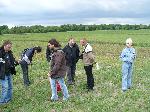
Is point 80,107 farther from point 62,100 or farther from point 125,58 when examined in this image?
point 125,58

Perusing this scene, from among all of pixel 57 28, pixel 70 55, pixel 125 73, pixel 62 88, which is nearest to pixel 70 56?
pixel 70 55

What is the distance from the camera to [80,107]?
52.3 ft

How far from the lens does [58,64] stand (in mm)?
16562

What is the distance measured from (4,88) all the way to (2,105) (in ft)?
2.11

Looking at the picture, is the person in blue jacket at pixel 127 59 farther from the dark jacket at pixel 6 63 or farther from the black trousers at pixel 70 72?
the dark jacket at pixel 6 63

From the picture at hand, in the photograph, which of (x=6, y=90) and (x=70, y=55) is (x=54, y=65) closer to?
(x=6, y=90)

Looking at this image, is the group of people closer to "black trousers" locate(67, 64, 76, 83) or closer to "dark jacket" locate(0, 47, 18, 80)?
"dark jacket" locate(0, 47, 18, 80)

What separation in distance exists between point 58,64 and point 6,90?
2.23 m

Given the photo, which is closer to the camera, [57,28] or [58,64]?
[58,64]

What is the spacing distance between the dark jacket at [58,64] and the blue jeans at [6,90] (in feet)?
5.73

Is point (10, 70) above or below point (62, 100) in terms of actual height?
above

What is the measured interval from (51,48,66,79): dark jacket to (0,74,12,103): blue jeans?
5.73 feet

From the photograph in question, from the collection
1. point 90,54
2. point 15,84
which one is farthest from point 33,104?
point 15,84

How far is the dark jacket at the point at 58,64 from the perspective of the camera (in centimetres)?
1659
